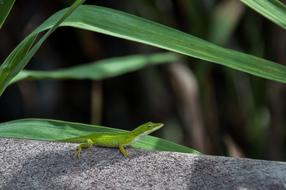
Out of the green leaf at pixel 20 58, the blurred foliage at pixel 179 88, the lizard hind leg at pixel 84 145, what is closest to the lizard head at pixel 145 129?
the lizard hind leg at pixel 84 145

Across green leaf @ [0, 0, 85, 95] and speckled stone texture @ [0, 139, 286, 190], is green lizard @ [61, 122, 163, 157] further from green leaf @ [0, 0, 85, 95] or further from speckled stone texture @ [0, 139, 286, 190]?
green leaf @ [0, 0, 85, 95]

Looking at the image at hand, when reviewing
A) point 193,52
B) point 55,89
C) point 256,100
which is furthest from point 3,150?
point 55,89

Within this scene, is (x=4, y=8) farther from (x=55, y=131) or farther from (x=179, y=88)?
(x=179, y=88)

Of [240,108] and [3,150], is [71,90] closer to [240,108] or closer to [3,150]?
[240,108]

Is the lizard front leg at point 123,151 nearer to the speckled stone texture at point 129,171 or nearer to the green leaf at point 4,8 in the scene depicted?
the speckled stone texture at point 129,171

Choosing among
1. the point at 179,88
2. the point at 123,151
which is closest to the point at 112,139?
the point at 123,151

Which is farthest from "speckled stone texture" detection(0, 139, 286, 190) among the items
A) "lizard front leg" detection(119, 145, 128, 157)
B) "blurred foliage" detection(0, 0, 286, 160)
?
"blurred foliage" detection(0, 0, 286, 160)
